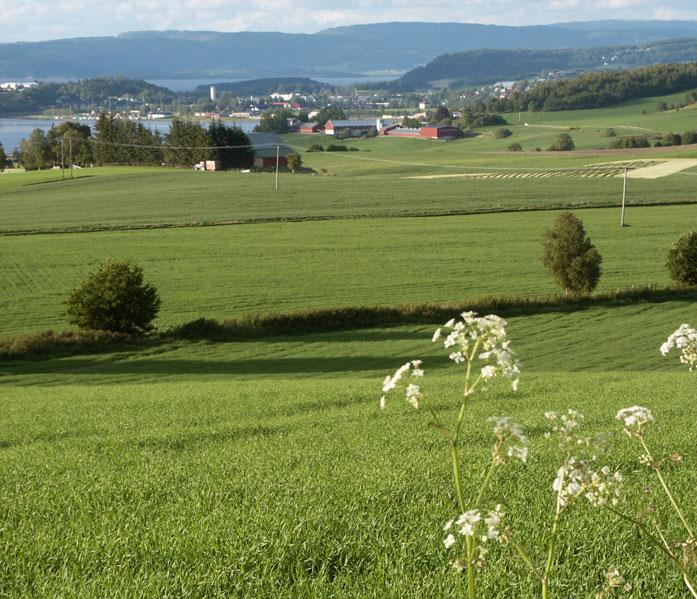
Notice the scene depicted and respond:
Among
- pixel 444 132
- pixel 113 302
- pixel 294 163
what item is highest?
pixel 113 302

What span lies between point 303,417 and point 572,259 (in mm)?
32341

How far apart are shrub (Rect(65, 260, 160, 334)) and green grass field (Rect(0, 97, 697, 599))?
2.08 meters

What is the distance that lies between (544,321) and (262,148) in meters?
115

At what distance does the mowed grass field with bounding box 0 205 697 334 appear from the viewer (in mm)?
45312

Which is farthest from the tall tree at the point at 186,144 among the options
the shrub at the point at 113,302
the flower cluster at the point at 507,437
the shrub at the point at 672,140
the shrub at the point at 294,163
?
the flower cluster at the point at 507,437

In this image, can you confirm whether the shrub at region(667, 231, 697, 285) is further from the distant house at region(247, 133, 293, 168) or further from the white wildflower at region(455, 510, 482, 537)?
the distant house at region(247, 133, 293, 168)

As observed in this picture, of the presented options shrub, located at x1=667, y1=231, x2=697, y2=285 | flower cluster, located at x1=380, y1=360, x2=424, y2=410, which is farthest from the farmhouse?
flower cluster, located at x1=380, y1=360, x2=424, y2=410

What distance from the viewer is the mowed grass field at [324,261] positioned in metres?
45.3

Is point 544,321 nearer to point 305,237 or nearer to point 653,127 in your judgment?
point 305,237

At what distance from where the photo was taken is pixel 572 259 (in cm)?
4528

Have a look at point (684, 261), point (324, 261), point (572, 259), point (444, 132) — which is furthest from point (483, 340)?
point (444, 132)

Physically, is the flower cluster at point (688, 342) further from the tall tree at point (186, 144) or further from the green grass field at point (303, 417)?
the tall tree at point (186, 144)

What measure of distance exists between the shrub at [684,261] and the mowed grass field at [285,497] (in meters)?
28.9

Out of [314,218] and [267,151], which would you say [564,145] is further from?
[314,218]
